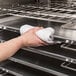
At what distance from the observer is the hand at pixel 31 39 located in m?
0.81

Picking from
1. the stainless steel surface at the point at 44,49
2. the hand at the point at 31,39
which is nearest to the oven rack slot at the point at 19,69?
the stainless steel surface at the point at 44,49

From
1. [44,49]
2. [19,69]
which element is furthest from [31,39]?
[19,69]

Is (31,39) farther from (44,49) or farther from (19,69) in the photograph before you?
(19,69)

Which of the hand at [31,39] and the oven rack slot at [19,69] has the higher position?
the hand at [31,39]

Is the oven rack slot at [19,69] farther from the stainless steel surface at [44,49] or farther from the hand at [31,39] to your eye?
the hand at [31,39]

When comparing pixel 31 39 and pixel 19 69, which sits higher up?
pixel 31 39

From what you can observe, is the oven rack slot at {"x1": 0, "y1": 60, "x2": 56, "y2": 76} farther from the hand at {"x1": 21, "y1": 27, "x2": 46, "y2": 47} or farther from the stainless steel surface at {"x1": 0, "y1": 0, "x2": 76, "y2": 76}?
the hand at {"x1": 21, "y1": 27, "x2": 46, "y2": 47}

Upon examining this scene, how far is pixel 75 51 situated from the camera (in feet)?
2.77

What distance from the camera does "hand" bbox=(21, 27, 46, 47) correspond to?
815mm

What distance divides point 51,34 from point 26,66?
0.82ft

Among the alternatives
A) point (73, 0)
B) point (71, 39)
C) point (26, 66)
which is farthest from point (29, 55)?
point (73, 0)

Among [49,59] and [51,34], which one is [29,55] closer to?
[49,59]

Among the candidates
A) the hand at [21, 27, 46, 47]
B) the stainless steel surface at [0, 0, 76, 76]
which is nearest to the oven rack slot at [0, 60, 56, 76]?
the stainless steel surface at [0, 0, 76, 76]

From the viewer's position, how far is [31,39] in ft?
2.69
